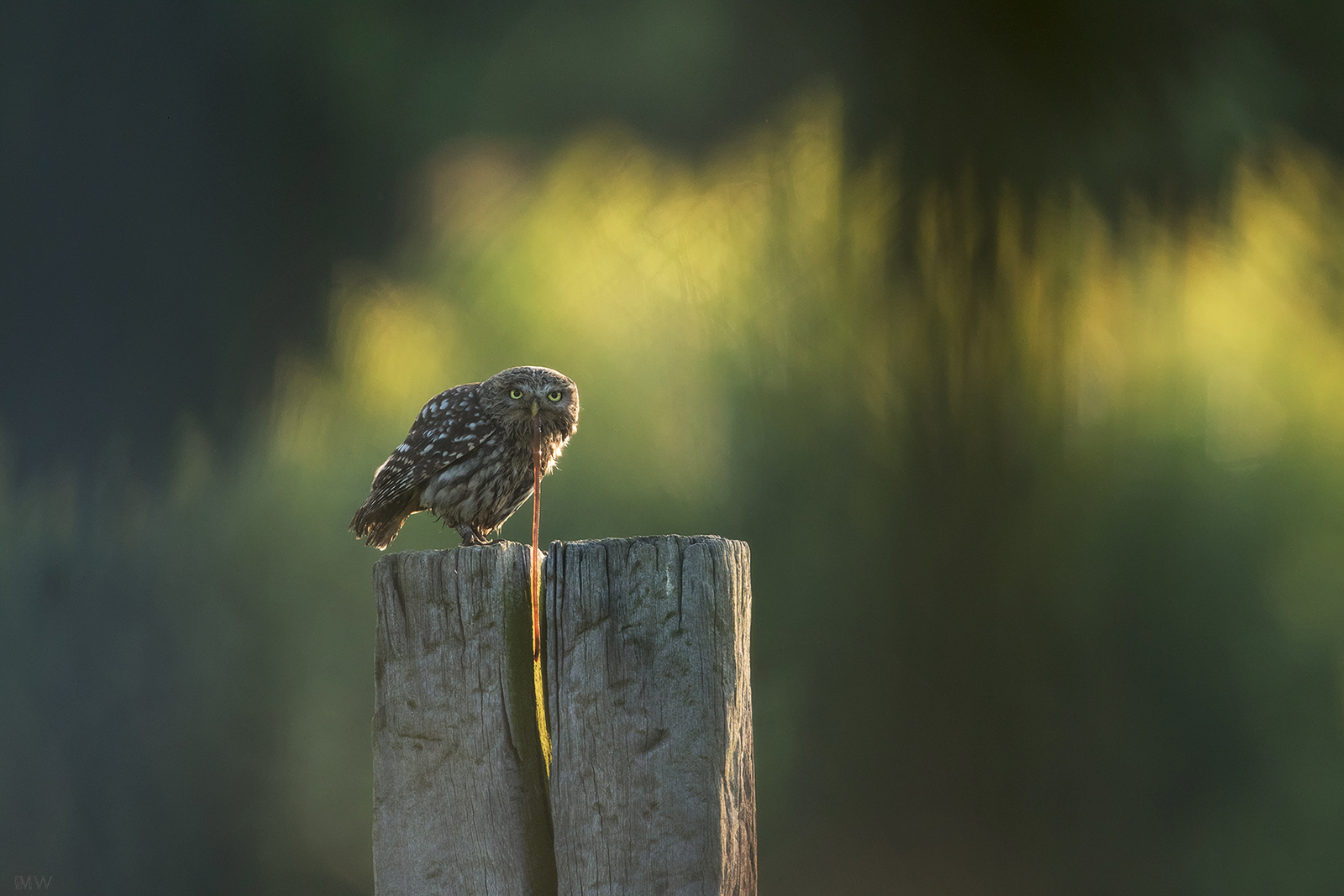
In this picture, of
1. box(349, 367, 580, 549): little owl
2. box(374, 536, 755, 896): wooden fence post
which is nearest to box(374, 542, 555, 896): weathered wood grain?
box(374, 536, 755, 896): wooden fence post

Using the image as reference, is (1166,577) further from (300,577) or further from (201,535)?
(201,535)

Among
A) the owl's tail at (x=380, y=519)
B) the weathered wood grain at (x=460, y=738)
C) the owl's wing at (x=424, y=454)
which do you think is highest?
the owl's wing at (x=424, y=454)

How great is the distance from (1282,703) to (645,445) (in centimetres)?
286

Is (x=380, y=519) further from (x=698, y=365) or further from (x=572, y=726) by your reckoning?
(x=572, y=726)

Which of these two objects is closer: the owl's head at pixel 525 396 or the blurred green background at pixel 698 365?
the owl's head at pixel 525 396

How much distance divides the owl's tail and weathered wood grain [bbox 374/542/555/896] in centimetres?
173

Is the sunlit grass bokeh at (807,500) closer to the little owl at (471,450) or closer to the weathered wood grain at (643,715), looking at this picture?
the little owl at (471,450)

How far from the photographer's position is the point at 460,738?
1482mm

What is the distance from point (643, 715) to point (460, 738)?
0.94 ft

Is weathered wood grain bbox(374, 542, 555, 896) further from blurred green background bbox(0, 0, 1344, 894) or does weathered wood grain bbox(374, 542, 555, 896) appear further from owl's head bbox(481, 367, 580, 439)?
blurred green background bbox(0, 0, 1344, 894)

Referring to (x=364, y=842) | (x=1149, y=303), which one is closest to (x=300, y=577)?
(x=364, y=842)

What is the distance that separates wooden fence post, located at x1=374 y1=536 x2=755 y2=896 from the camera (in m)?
1.42

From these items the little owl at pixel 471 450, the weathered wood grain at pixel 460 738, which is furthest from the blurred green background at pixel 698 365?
the weathered wood grain at pixel 460 738

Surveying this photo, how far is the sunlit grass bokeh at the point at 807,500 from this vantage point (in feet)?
13.7
